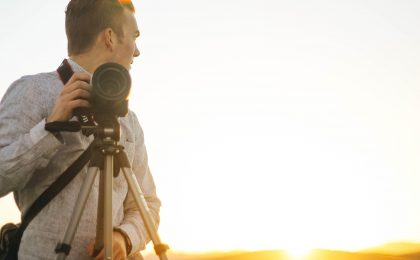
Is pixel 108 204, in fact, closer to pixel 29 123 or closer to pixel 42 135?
pixel 42 135

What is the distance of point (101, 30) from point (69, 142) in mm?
965

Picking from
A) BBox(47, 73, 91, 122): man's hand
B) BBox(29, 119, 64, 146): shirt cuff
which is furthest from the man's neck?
BBox(29, 119, 64, 146): shirt cuff

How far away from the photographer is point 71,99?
2.62m

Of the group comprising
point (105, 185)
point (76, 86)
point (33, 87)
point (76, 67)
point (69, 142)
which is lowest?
point (105, 185)

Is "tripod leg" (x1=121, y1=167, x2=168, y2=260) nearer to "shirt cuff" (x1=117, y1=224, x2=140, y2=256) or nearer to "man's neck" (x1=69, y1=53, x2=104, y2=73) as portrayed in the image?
"shirt cuff" (x1=117, y1=224, x2=140, y2=256)

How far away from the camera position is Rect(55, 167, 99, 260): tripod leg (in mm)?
2381

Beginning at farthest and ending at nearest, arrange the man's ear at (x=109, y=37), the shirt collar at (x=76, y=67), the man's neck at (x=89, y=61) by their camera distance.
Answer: the man's ear at (x=109, y=37)
the man's neck at (x=89, y=61)
the shirt collar at (x=76, y=67)

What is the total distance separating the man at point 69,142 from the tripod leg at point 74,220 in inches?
10.1

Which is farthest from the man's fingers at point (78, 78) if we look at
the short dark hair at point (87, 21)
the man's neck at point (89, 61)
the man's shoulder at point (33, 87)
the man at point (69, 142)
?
→ the short dark hair at point (87, 21)

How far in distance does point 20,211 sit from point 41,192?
0.26 m

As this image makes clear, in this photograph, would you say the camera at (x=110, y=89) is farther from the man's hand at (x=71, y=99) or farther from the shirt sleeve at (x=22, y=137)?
the shirt sleeve at (x=22, y=137)

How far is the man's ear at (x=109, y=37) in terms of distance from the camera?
3.47 m

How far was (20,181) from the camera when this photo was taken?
8.98 feet

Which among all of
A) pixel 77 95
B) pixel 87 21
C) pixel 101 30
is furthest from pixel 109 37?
pixel 77 95
